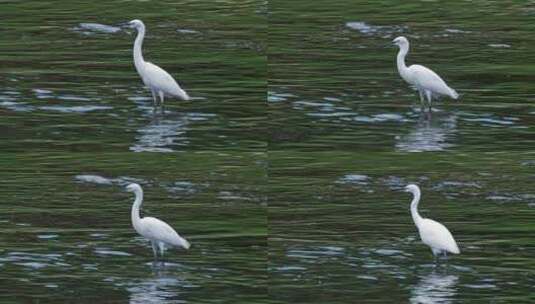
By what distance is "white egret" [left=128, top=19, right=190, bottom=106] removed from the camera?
35.6 feet

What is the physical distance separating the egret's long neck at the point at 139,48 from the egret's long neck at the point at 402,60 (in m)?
1.90

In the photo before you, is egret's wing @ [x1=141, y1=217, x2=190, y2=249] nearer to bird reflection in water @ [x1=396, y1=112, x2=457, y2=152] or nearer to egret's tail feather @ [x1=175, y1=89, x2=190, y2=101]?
egret's tail feather @ [x1=175, y1=89, x2=190, y2=101]

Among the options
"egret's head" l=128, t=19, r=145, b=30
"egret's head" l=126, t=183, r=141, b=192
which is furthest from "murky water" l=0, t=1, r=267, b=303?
"egret's head" l=128, t=19, r=145, b=30

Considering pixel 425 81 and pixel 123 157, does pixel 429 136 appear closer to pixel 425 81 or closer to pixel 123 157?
pixel 425 81

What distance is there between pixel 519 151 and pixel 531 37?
1.56m

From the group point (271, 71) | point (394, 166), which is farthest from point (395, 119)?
point (271, 71)

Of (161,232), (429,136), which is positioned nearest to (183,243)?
(161,232)

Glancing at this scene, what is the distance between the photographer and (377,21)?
12016mm

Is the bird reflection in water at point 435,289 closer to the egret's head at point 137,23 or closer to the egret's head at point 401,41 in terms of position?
the egret's head at point 401,41

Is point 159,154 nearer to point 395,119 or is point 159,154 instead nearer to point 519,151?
point 395,119

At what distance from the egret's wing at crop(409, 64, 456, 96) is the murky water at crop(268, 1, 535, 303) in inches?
7.2

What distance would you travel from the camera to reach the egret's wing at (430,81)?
35.9ft

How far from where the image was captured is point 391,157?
10.9m

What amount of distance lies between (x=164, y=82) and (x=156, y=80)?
0.08m
